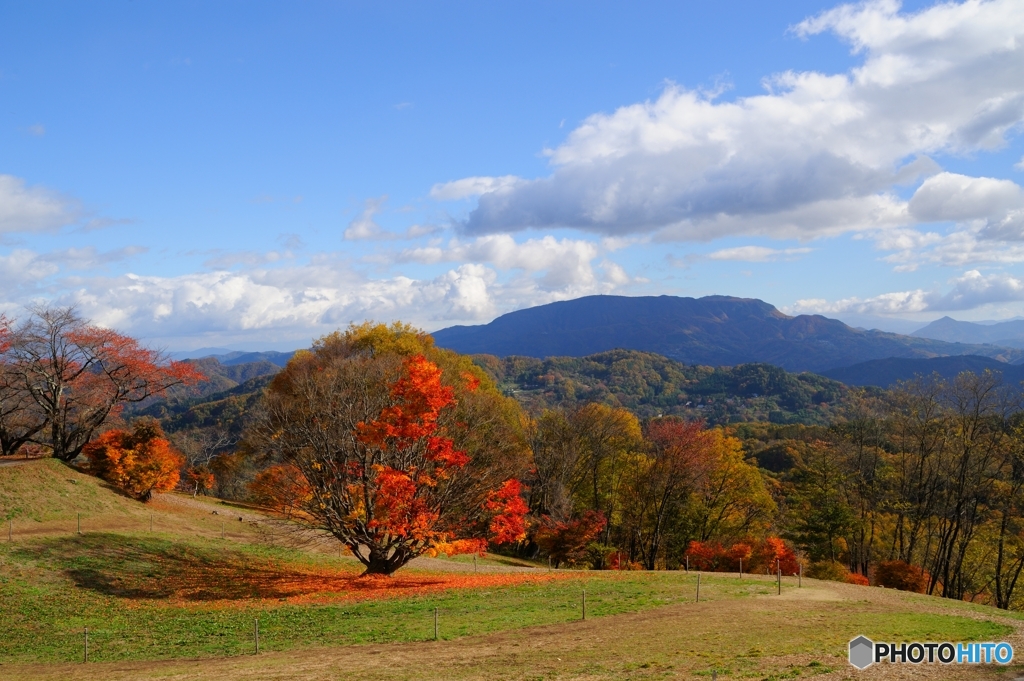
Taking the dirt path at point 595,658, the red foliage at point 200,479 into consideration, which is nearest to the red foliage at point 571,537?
the dirt path at point 595,658

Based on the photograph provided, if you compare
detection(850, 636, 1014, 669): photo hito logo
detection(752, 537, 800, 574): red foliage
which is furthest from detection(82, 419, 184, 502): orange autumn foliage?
detection(850, 636, 1014, 669): photo hito logo

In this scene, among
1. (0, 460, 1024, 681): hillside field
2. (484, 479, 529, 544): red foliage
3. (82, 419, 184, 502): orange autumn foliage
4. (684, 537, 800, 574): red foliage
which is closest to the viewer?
(0, 460, 1024, 681): hillside field

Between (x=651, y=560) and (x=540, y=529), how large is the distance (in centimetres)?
875

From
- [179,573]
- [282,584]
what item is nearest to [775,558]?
[282,584]

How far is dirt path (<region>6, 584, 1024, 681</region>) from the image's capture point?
14672mm

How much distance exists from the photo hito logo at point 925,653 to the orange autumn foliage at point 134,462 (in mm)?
43514

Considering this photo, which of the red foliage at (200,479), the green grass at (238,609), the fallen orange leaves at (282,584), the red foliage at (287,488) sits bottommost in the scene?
the red foliage at (200,479)

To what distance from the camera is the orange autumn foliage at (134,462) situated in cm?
4484

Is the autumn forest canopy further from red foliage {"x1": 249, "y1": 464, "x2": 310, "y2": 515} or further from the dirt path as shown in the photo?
the dirt path

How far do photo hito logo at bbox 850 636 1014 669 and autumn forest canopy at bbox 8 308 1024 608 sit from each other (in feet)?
54.1

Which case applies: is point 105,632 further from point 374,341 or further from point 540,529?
point 374,341

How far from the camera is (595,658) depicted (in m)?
16.3

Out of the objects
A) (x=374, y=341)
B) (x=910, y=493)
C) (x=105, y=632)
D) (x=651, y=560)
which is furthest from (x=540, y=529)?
(x=105, y=632)

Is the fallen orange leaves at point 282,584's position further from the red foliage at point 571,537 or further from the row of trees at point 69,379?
the row of trees at point 69,379
